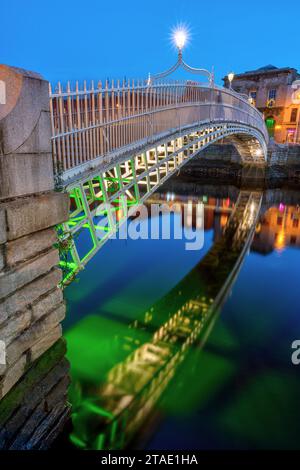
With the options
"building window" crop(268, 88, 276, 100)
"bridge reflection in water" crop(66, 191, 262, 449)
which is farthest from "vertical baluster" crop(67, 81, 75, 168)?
"building window" crop(268, 88, 276, 100)

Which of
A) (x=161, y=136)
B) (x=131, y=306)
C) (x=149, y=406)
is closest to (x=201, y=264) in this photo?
(x=131, y=306)

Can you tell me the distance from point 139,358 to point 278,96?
148 feet

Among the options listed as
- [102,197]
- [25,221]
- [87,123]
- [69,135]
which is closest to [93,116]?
[87,123]

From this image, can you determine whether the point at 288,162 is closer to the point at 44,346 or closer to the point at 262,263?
the point at 262,263

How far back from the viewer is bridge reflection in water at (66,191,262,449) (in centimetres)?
527

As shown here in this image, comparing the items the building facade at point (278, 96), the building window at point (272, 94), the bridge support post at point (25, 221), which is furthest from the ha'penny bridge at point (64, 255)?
the building window at point (272, 94)

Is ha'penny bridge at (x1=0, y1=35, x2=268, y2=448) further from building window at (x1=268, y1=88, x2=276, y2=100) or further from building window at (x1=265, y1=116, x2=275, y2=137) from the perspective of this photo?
building window at (x1=265, y1=116, x2=275, y2=137)

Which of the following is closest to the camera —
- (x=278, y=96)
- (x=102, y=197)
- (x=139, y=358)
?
(x=139, y=358)

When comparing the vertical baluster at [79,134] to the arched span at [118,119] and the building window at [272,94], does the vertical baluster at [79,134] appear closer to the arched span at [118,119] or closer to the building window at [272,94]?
the arched span at [118,119]

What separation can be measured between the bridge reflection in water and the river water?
2 centimetres

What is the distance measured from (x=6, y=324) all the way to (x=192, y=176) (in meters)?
32.2

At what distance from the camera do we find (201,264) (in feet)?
39.4

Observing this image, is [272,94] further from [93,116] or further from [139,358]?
[139,358]

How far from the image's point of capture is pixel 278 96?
140ft
